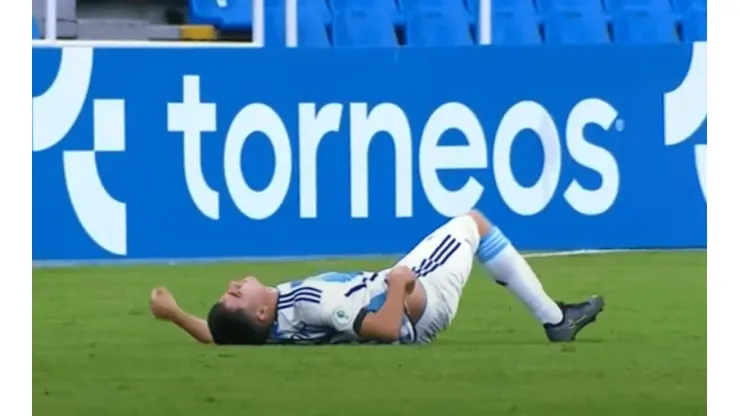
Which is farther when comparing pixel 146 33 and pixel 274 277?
pixel 146 33

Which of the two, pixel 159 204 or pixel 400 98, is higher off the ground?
pixel 400 98

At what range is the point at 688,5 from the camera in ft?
22.5

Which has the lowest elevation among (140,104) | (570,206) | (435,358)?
(435,358)

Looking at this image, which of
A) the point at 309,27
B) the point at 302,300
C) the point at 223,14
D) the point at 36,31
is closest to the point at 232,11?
the point at 223,14

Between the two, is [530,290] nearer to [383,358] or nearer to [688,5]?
[383,358]

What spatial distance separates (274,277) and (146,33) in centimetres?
177

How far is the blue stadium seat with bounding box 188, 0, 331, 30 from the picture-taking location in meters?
6.14

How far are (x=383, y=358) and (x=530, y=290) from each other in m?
0.52
